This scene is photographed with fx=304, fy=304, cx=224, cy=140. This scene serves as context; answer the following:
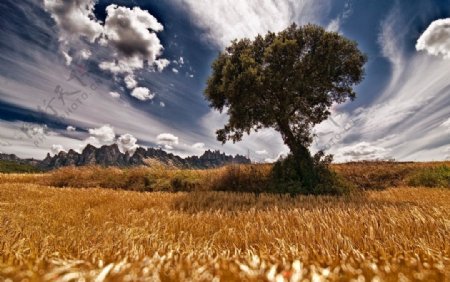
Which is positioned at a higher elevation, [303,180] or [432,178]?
[432,178]

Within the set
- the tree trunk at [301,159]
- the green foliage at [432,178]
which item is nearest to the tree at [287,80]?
the tree trunk at [301,159]

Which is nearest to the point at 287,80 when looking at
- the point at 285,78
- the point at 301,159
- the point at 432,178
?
the point at 285,78

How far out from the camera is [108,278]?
181cm

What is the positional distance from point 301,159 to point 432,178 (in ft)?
23.2

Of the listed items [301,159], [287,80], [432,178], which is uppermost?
[287,80]

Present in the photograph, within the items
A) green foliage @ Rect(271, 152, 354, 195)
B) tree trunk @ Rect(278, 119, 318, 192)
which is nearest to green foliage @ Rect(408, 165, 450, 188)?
green foliage @ Rect(271, 152, 354, 195)

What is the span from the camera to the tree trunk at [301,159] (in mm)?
15305

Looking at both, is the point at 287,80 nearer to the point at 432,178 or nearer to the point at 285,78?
the point at 285,78

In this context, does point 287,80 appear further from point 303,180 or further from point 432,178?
point 432,178

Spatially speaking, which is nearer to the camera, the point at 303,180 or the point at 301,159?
the point at 303,180

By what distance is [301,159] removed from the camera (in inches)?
637

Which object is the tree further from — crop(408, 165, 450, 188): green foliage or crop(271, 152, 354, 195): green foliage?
crop(408, 165, 450, 188): green foliage

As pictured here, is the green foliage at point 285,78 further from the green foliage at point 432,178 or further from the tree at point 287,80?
the green foliage at point 432,178

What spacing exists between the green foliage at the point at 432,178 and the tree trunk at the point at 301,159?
20.1 ft
